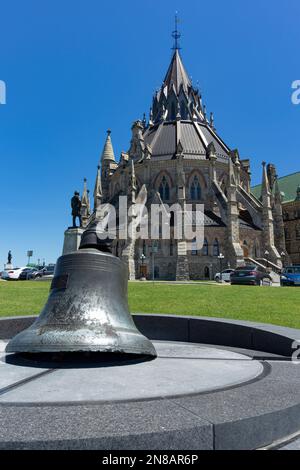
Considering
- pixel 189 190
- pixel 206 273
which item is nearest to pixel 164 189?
pixel 189 190

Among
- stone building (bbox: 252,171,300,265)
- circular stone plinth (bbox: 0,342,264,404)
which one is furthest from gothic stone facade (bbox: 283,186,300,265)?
circular stone plinth (bbox: 0,342,264,404)

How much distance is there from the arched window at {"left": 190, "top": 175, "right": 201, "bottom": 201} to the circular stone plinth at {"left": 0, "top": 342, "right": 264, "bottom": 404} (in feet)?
142

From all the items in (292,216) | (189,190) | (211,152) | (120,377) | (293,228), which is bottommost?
(120,377)

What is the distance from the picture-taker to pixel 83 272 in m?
5.09

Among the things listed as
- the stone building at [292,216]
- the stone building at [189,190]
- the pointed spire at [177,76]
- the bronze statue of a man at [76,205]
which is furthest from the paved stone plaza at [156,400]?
the pointed spire at [177,76]

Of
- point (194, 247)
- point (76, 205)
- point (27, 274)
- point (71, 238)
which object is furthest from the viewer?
point (194, 247)

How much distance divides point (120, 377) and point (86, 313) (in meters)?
1.08

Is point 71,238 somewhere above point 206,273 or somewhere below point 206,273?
above

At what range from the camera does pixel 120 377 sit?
389 cm

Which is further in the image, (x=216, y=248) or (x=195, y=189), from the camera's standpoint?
(x=195, y=189)

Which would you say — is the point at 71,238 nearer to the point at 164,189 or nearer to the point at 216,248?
the point at 216,248

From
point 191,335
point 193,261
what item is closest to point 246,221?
point 193,261

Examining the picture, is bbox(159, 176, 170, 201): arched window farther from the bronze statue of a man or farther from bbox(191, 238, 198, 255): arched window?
the bronze statue of a man
